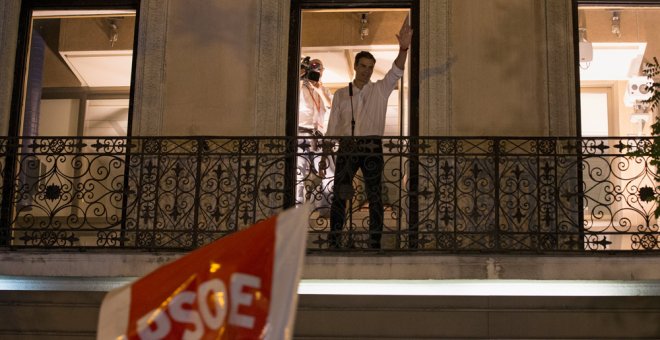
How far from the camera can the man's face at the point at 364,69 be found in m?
10.7

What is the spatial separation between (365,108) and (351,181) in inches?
33.7

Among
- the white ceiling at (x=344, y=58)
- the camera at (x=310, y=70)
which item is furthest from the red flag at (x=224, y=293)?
the camera at (x=310, y=70)

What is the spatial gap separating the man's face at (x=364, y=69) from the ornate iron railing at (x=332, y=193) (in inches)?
26.8

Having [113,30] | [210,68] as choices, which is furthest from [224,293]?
[113,30]

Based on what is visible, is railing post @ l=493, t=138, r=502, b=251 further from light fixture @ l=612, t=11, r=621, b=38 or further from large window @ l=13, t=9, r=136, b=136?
large window @ l=13, t=9, r=136, b=136

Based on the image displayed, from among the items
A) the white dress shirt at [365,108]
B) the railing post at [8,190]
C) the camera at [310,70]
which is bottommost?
the railing post at [8,190]

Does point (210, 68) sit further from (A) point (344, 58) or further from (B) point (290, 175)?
(B) point (290, 175)

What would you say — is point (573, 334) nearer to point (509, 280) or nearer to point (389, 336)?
point (509, 280)

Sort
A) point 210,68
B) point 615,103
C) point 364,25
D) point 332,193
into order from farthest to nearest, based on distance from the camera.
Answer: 1. point 364,25
2. point 210,68
3. point 615,103
4. point 332,193

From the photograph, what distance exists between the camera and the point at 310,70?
37.9 ft

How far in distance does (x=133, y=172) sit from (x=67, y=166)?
0.73 m

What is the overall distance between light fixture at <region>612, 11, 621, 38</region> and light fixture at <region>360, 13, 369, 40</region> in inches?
105

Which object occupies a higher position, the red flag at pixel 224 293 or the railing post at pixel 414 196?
the railing post at pixel 414 196

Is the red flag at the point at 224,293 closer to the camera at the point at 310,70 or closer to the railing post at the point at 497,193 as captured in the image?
the railing post at the point at 497,193
